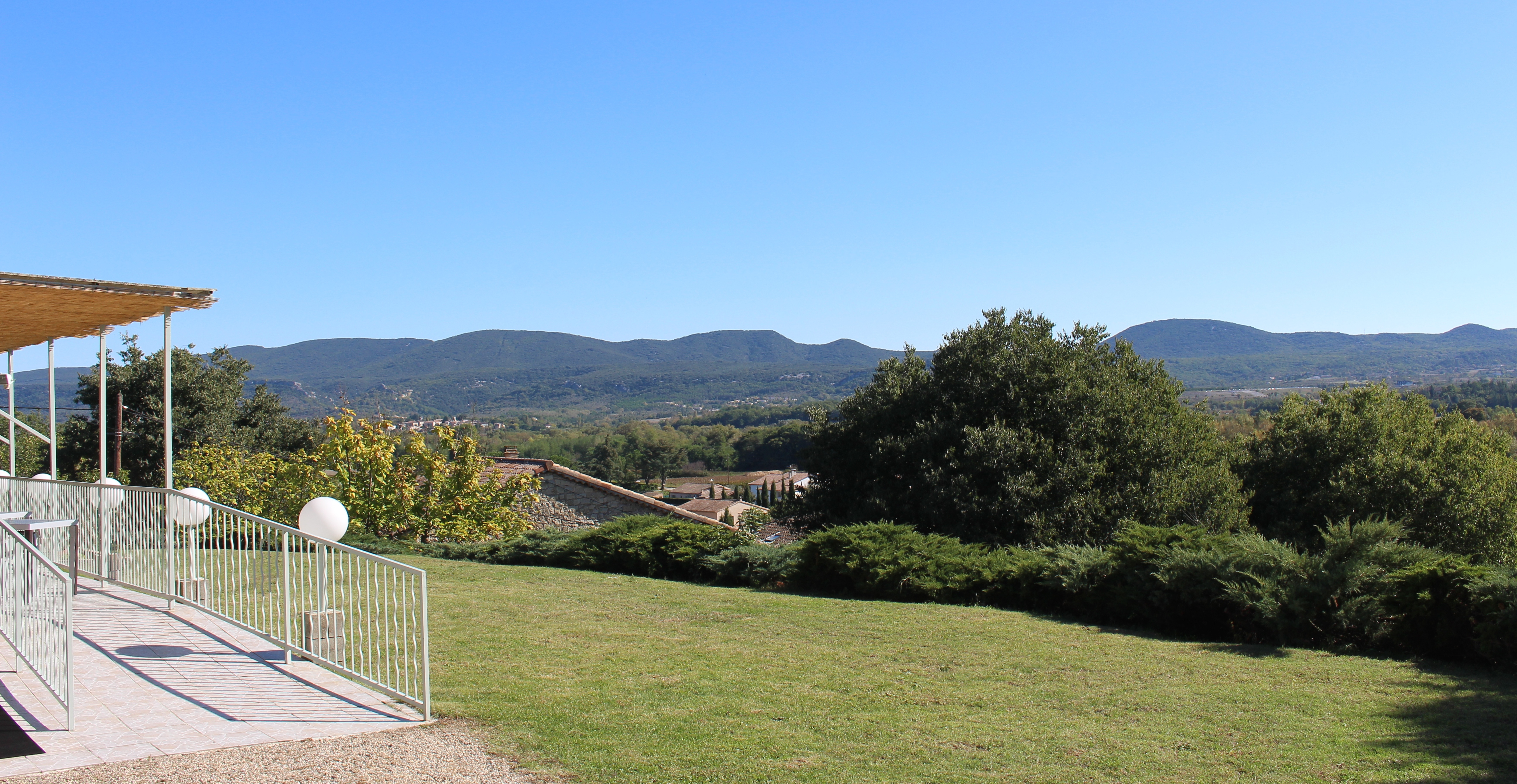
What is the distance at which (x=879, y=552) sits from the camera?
12328 millimetres

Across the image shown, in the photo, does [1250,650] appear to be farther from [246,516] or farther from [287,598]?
[246,516]

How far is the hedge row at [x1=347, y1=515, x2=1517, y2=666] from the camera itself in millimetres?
8469

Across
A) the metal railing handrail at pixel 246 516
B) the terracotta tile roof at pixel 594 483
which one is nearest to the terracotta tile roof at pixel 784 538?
the terracotta tile roof at pixel 594 483

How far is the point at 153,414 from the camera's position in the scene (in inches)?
1310

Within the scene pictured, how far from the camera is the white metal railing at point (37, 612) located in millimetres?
5156

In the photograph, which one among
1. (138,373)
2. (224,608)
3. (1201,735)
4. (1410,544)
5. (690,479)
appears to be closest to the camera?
(1201,735)

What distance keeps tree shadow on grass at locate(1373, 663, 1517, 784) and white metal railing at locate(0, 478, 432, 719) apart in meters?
5.89

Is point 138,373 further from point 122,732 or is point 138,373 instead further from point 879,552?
point 122,732

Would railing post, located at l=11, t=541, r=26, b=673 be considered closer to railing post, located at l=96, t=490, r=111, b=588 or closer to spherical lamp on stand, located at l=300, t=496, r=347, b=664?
spherical lamp on stand, located at l=300, t=496, r=347, b=664

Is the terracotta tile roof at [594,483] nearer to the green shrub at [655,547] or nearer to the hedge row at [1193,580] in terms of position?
the green shrub at [655,547]

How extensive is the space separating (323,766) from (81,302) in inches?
210

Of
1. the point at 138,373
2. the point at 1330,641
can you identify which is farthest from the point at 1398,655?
the point at 138,373

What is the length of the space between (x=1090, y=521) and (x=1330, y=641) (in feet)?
27.5

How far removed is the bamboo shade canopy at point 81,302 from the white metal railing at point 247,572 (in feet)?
5.18
